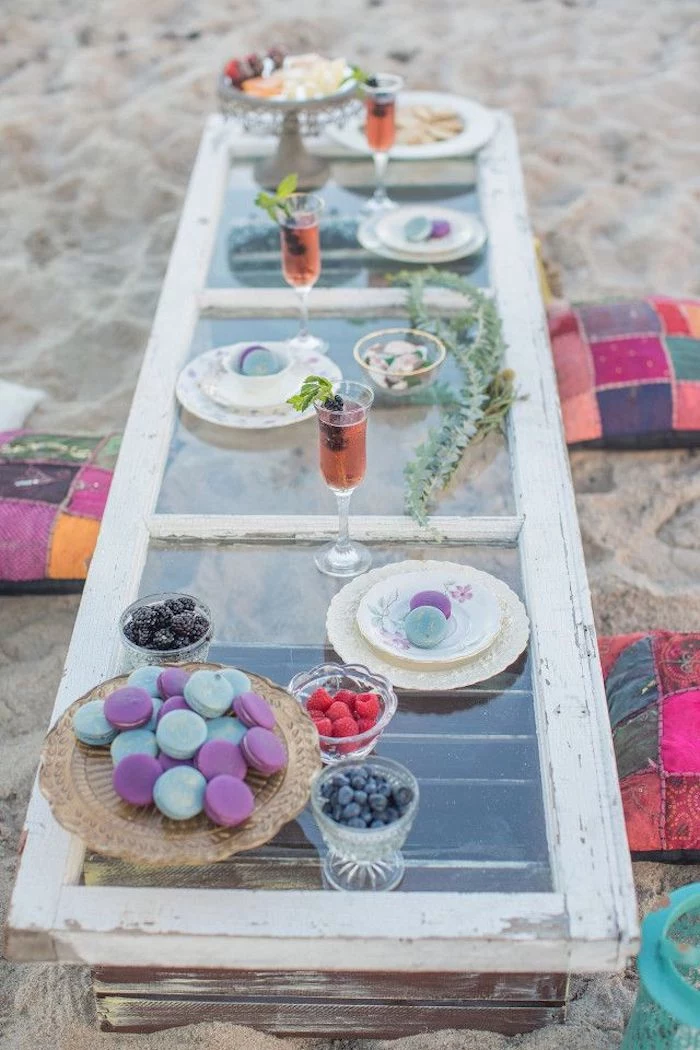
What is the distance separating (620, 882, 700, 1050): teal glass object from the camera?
1.35 meters

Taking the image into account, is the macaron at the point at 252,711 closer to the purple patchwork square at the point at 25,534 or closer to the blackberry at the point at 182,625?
the blackberry at the point at 182,625

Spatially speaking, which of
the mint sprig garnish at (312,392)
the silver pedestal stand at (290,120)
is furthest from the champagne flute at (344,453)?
the silver pedestal stand at (290,120)

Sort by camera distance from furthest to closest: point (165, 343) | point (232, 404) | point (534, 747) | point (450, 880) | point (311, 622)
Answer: point (165, 343) → point (232, 404) → point (311, 622) → point (534, 747) → point (450, 880)

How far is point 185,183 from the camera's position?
4180 mm

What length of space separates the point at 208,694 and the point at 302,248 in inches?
48.8

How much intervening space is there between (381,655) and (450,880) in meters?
0.37

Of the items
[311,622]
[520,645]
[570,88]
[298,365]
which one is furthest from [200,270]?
[570,88]

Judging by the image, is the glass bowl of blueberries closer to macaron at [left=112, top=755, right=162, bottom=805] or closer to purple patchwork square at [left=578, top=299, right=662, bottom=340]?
macaron at [left=112, top=755, right=162, bottom=805]

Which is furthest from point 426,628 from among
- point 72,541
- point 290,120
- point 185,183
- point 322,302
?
point 185,183

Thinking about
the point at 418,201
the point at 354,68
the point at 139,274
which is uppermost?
the point at 354,68

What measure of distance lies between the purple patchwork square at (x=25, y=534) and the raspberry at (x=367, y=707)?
1099 millimetres

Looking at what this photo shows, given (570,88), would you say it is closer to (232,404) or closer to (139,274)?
(139,274)

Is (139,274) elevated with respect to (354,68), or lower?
lower

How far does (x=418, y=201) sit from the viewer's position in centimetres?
307
